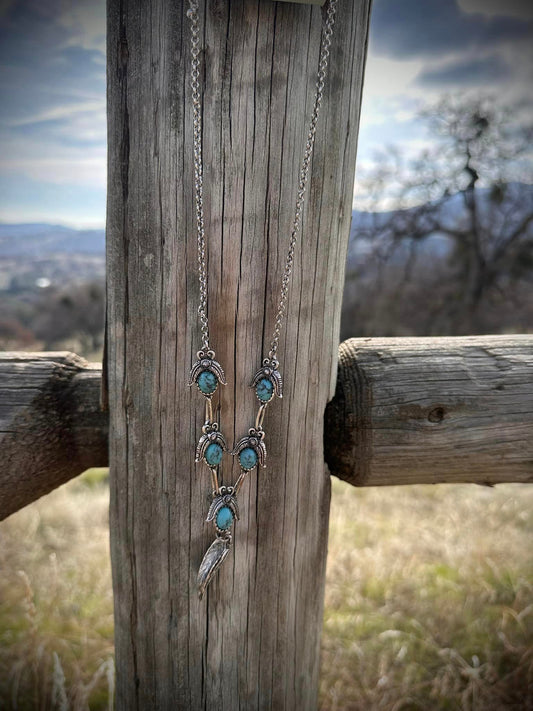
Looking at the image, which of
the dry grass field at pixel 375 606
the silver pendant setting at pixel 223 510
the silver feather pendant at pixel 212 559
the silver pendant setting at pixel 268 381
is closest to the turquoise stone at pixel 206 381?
the silver pendant setting at pixel 268 381

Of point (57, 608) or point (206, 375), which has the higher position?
point (206, 375)

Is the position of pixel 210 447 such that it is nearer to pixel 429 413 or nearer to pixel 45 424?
pixel 45 424

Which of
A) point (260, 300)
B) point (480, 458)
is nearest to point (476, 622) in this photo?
point (480, 458)

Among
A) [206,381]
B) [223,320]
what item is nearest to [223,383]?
[206,381]

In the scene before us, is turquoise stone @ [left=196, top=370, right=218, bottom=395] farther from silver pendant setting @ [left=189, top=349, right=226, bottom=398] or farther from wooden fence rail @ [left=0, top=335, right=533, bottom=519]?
wooden fence rail @ [left=0, top=335, right=533, bottom=519]

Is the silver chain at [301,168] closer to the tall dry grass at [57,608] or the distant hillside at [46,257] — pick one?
the tall dry grass at [57,608]

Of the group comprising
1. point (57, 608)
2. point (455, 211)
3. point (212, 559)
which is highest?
point (455, 211)
